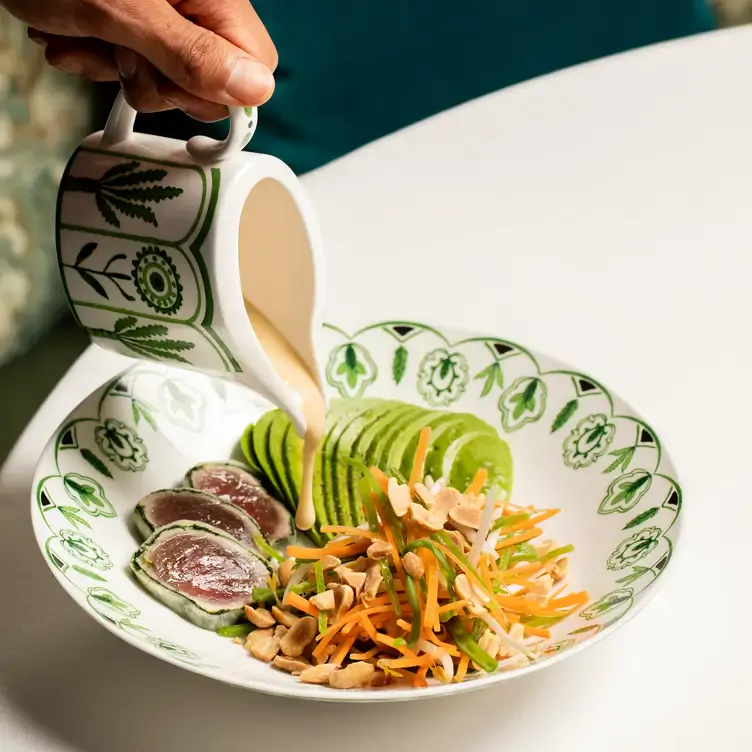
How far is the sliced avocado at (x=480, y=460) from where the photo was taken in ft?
6.38

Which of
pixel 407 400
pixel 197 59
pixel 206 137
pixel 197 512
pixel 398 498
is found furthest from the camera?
pixel 407 400

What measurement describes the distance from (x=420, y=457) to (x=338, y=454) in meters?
0.25

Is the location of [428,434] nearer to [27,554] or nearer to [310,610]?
[310,610]

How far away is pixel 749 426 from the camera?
2041mm

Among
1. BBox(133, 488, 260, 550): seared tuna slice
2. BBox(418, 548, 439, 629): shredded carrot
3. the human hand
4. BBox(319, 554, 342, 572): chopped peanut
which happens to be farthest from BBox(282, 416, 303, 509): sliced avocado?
the human hand

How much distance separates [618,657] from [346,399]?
789 millimetres

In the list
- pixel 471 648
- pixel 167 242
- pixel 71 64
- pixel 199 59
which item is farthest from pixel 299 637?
pixel 71 64

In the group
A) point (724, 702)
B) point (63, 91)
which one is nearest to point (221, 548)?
point (724, 702)

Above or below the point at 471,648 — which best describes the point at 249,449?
below

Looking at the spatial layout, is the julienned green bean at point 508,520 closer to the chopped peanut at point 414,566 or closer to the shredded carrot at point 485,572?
the shredded carrot at point 485,572

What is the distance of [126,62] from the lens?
152cm

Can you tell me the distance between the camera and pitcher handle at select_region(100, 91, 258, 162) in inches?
58.6

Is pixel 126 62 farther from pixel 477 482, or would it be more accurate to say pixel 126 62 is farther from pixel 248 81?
pixel 477 482

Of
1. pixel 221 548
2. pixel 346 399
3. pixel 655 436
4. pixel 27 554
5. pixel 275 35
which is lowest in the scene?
pixel 27 554
